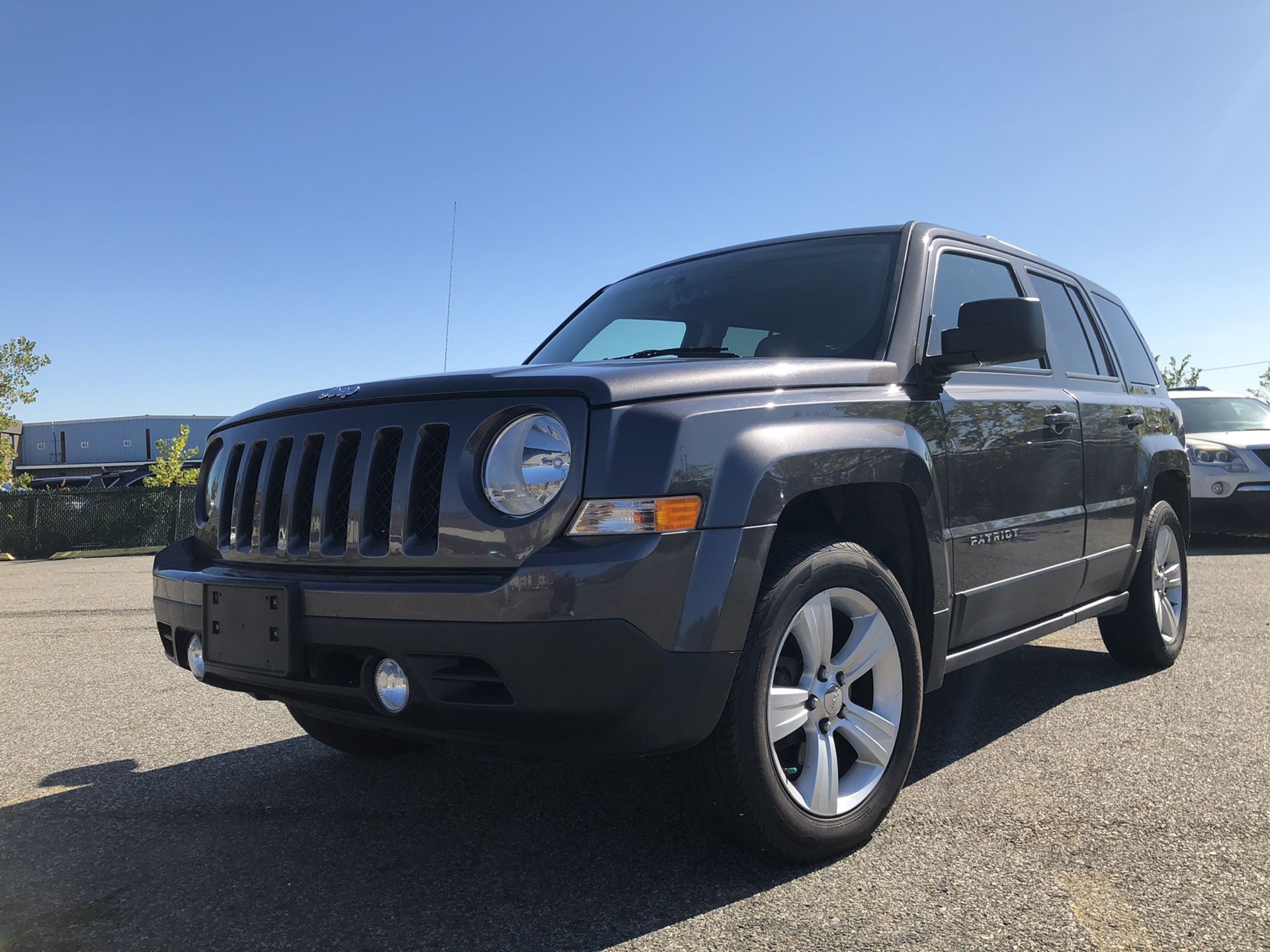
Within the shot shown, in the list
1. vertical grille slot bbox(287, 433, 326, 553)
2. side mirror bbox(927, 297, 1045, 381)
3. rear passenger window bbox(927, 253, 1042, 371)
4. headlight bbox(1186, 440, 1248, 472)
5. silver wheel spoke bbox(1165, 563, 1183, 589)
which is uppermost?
rear passenger window bbox(927, 253, 1042, 371)

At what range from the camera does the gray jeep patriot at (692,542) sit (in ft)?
7.16

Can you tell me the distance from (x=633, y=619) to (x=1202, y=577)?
7909mm

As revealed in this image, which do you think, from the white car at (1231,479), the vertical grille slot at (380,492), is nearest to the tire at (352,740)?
the vertical grille slot at (380,492)

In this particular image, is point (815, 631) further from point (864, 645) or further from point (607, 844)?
point (607, 844)

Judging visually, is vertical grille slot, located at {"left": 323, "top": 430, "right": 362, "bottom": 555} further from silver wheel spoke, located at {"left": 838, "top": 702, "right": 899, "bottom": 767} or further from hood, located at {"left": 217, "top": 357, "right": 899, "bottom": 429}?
silver wheel spoke, located at {"left": 838, "top": 702, "right": 899, "bottom": 767}

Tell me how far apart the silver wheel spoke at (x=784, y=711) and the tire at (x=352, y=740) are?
1.60 m

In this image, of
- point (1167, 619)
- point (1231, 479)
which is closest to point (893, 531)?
point (1167, 619)

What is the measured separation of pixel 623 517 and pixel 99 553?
1732 cm

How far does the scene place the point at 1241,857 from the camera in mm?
2580

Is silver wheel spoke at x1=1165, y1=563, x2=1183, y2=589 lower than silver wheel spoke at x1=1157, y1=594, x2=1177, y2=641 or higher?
higher

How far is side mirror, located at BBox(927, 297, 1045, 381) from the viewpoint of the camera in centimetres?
300

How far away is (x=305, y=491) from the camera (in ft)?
8.84

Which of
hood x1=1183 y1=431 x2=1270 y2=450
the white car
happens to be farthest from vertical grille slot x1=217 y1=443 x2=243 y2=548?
hood x1=1183 y1=431 x2=1270 y2=450

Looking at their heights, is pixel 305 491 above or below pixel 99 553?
above
